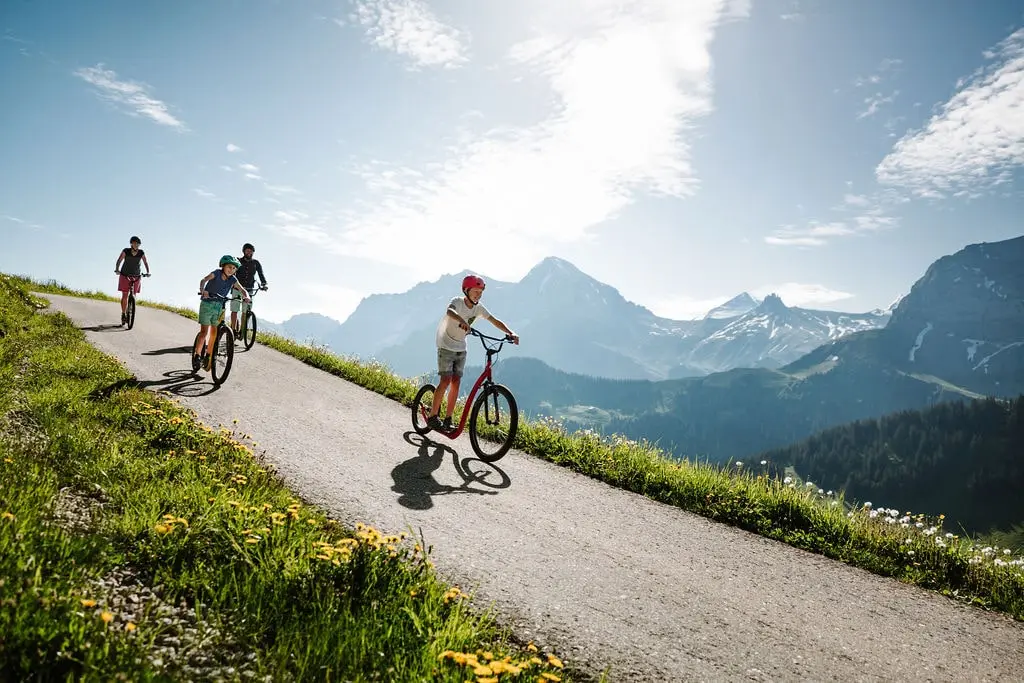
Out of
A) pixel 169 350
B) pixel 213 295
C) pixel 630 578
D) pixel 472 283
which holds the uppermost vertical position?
pixel 472 283

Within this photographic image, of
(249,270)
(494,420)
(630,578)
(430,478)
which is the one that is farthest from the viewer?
(249,270)

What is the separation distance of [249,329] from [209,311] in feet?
19.4

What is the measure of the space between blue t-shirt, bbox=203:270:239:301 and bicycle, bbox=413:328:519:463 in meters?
5.61

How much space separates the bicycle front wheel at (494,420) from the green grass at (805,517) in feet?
2.03

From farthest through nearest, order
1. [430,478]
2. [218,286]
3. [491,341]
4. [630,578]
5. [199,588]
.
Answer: [218,286]
[491,341]
[430,478]
[630,578]
[199,588]

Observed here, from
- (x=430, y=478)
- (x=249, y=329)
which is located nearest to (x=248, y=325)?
(x=249, y=329)

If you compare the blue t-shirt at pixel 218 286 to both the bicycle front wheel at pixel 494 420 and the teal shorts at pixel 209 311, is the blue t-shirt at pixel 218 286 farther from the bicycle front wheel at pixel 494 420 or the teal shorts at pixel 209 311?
the bicycle front wheel at pixel 494 420

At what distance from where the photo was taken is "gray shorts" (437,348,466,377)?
9438 mm

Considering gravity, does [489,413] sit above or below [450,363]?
below

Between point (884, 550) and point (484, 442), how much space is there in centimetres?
594

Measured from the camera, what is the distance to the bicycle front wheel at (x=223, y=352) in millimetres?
11500

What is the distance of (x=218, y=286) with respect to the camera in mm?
12336

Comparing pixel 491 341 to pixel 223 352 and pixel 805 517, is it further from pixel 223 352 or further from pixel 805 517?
pixel 223 352

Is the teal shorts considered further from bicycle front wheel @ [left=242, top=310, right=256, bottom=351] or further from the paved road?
bicycle front wheel @ [left=242, top=310, right=256, bottom=351]
